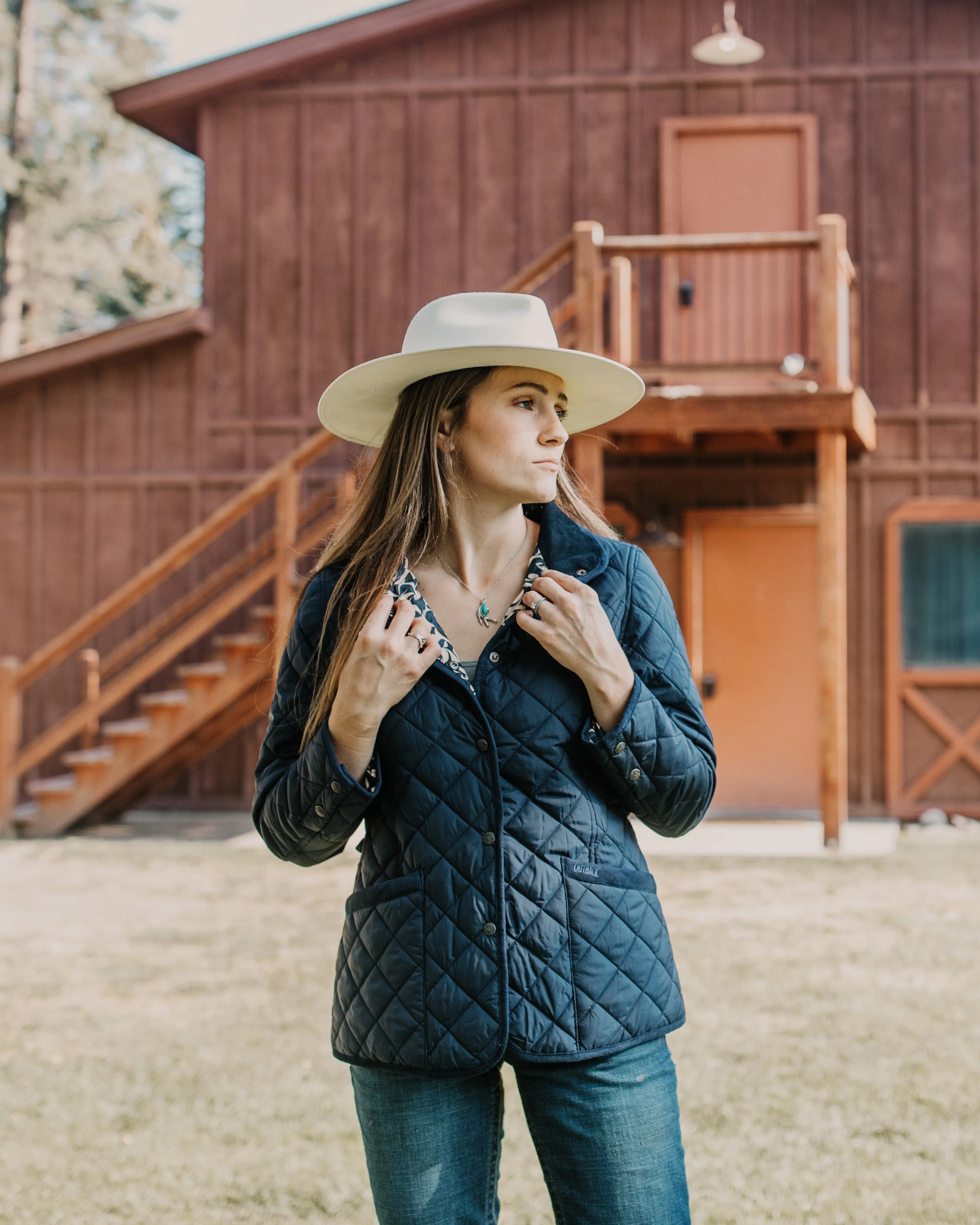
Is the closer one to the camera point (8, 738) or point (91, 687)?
point (8, 738)

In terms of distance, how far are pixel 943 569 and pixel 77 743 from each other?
8124mm

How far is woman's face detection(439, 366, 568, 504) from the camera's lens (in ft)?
Result: 7.17

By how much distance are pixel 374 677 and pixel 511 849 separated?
32 cm

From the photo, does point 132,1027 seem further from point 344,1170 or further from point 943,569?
point 943,569

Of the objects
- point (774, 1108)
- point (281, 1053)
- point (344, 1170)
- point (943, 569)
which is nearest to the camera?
point (344, 1170)

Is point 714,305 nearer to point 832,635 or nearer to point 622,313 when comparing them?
point 622,313

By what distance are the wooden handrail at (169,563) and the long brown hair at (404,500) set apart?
869 cm

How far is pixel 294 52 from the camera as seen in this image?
42.5 ft

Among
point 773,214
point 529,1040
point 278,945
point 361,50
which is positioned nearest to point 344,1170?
point 529,1040

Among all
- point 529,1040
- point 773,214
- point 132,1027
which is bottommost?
point 132,1027

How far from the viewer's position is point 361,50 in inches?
516

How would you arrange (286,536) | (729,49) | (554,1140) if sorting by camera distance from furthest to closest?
1. (729,49)
2. (286,536)
3. (554,1140)

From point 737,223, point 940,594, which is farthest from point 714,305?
point 940,594

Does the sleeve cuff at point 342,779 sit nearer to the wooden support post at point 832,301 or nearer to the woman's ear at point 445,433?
the woman's ear at point 445,433
